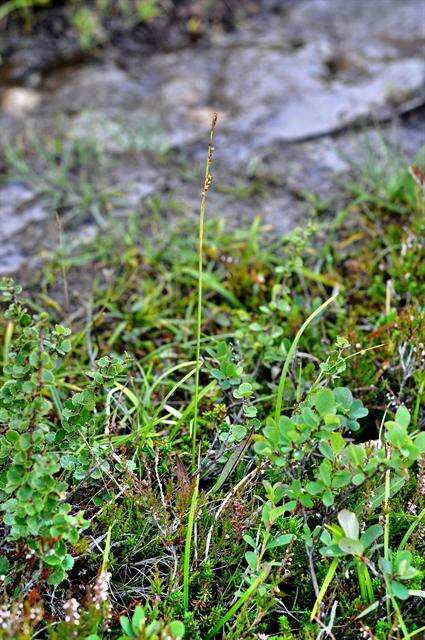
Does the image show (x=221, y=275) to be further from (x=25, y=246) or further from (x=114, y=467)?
(x=114, y=467)

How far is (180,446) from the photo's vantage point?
2236 mm

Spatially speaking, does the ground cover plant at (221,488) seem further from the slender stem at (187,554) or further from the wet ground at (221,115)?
the wet ground at (221,115)

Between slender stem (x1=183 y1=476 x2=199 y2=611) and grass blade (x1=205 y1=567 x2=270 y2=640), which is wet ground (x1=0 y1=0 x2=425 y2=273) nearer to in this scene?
slender stem (x1=183 y1=476 x2=199 y2=611)

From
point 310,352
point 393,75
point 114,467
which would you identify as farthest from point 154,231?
point 393,75

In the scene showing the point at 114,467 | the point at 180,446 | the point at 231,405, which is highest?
the point at 231,405

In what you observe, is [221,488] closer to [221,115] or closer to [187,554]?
[187,554]

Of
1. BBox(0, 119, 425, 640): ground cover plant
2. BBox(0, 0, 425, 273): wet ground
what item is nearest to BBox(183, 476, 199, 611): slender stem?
BBox(0, 119, 425, 640): ground cover plant

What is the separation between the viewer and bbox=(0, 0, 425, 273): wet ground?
337 cm

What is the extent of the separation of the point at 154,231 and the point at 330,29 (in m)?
2.33

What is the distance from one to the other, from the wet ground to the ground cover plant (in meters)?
0.91

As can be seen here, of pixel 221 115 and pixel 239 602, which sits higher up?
pixel 221 115

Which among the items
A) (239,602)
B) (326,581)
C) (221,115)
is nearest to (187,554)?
(239,602)

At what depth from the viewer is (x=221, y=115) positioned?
3.93 metres

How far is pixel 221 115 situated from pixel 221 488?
2479 millimetres
